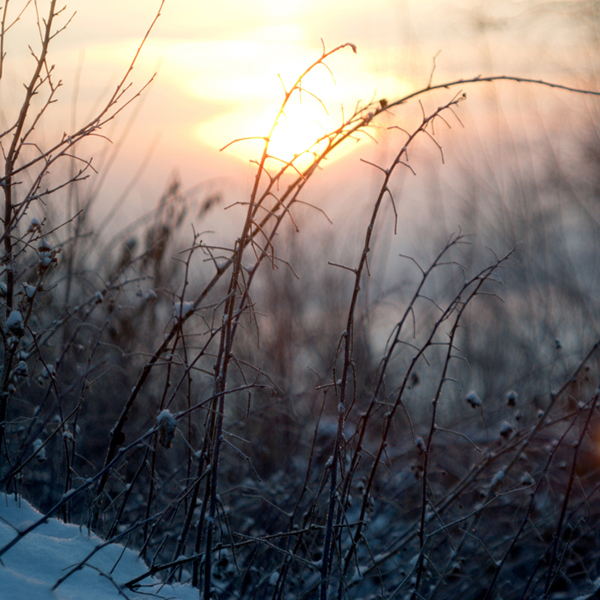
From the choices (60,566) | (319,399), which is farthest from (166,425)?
(319,399)

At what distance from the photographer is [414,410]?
602cm

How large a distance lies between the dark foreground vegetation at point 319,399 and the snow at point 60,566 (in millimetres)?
81

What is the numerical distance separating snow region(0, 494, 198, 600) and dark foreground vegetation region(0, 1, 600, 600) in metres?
0.08

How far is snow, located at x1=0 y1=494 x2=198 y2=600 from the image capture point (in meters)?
1.32

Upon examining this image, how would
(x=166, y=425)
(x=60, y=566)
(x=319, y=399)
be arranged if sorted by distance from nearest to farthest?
1. (x=166, y=425)
2. (x=60, y=566)
3. (x=319, y=399)

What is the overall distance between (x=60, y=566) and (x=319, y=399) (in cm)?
336

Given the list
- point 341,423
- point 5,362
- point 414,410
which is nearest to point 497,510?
point 414,410

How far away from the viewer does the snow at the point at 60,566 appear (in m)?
1.32

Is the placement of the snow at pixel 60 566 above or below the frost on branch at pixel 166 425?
below

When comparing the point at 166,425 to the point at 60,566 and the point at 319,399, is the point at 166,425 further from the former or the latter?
the point at 319,399

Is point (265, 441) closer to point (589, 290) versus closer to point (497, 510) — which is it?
point (497, 510)

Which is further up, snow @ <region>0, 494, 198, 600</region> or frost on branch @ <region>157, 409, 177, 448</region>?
frost on branch @ <region>157, 409, 177, 448</region>

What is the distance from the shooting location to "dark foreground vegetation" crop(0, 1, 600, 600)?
2055mm

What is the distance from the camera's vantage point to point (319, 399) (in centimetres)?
474
